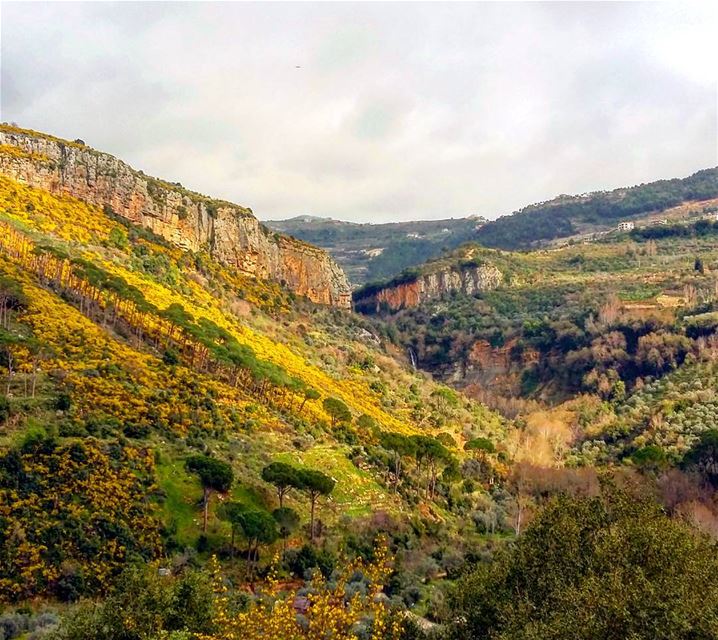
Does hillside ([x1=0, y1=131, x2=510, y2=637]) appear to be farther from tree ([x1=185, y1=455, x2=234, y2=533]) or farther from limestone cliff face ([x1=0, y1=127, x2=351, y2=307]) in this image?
limestone cliff face ([x1=0, y1=127, x2=351, y2=307])

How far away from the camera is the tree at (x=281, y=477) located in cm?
3156

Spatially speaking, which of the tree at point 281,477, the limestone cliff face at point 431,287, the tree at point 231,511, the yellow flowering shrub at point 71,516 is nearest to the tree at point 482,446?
the tree at point 281,477

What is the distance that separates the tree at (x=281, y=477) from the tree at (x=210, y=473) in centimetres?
172

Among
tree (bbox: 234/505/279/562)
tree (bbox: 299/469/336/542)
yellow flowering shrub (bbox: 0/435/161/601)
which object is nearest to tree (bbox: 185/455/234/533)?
yellow flowering shrub (bbox: 0/435/161/601)

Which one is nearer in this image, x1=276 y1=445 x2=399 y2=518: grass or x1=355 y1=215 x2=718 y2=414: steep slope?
x1=276 y1=445 x2=399 y2=518: grass

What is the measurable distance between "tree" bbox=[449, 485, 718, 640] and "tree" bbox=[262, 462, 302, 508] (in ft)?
41.1

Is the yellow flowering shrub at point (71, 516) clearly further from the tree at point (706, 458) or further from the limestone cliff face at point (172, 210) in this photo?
the limestone cliff face at point (172, 210)

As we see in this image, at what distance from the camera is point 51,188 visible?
73438mm

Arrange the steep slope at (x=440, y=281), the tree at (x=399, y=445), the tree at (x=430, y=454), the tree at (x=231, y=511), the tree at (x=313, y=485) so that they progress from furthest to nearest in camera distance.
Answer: the steep slope at (x=440, y=281)
the tree at (x=430, y=454)
the tree at (x=399, y=445)
the tree at (x=313, y=485)
the tree at (x=231, y=511)

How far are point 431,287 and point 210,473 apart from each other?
112645 millimetres

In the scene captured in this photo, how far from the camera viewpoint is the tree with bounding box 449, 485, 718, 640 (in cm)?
1396

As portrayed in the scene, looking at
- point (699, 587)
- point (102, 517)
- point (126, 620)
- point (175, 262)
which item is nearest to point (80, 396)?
point (102, 517)

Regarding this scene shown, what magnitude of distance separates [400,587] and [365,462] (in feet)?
50.7

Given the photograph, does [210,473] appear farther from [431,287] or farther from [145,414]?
[431,287]
